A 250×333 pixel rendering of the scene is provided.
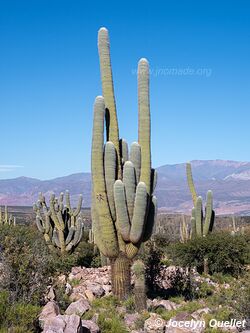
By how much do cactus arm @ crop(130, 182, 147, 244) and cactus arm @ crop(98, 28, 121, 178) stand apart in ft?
3.28

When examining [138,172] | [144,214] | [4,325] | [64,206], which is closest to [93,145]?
[138,172]

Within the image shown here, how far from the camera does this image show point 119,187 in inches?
385

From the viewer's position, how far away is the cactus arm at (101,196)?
Result: 9.99 metres

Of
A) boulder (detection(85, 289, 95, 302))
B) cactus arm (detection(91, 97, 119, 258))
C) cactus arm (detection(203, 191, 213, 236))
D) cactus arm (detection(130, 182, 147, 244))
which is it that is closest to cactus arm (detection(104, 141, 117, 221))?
cactus arm (detection(91, 97, 119, 258))

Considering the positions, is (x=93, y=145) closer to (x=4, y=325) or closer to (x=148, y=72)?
(x=148, y=72)

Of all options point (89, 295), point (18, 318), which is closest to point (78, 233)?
point (89, 295)

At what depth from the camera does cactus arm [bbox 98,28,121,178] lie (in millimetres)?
10656

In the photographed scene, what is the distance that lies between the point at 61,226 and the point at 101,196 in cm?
995

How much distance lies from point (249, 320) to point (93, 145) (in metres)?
4.95

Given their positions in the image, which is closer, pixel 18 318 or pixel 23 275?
pixel 18 318

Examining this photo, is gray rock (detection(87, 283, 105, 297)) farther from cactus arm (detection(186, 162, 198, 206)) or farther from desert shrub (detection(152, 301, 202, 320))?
cactus arm (detection(186, 162, 198, 206))

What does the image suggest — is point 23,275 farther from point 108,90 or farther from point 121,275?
point 108,90

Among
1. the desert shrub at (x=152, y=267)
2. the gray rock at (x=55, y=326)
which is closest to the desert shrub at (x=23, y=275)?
the gray rock at (x=55, y=326)

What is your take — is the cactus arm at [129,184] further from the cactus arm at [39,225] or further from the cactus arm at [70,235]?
the cactus arm at [39,225]
